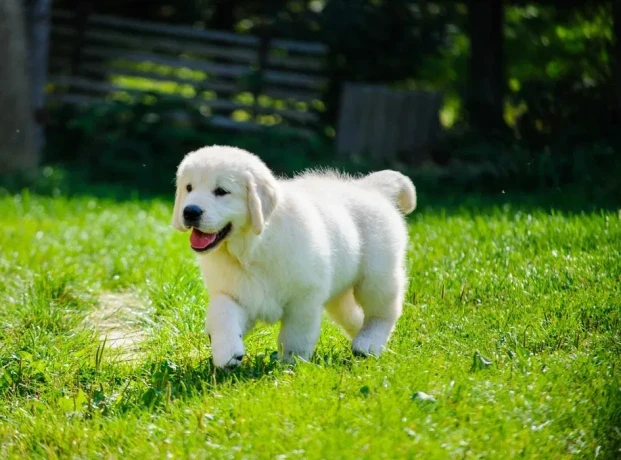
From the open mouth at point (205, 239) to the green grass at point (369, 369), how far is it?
1.91 feet

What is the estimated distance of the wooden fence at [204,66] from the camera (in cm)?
1405

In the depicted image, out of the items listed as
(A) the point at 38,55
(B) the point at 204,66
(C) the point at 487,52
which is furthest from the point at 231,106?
(C) the point at 487,52

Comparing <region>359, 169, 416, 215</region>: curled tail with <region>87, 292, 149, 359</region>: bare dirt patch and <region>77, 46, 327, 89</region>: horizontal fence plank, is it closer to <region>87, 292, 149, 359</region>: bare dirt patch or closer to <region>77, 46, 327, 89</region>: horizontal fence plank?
<region>87, 292, 149, 359</region>: bare dirt patch

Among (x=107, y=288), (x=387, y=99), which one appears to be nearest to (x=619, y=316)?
(x=107, y=288)

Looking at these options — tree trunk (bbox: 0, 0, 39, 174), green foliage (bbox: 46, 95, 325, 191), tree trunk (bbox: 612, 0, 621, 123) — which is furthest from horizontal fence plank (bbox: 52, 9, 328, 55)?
tree trunk (bbox: 612, 0, 621, 123)

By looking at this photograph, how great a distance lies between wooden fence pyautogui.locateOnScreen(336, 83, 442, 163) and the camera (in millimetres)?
12898

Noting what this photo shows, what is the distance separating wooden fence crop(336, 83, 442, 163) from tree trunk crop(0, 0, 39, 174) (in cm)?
415

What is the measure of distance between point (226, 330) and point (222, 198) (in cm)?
62

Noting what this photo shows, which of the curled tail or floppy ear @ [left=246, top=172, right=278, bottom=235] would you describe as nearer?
floppy ear @ [left=246, top=172, right=278, bottom=235]

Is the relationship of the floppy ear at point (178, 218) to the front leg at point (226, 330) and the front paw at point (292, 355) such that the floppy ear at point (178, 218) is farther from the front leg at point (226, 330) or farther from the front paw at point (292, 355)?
the front paw at point (292, 355)

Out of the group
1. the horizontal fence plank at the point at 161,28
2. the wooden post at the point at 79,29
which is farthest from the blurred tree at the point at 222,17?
the wooden post at the point at 79,29

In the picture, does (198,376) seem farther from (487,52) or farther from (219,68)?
(219,68)

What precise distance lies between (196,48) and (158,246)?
297 inches

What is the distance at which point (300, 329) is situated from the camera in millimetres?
4609
